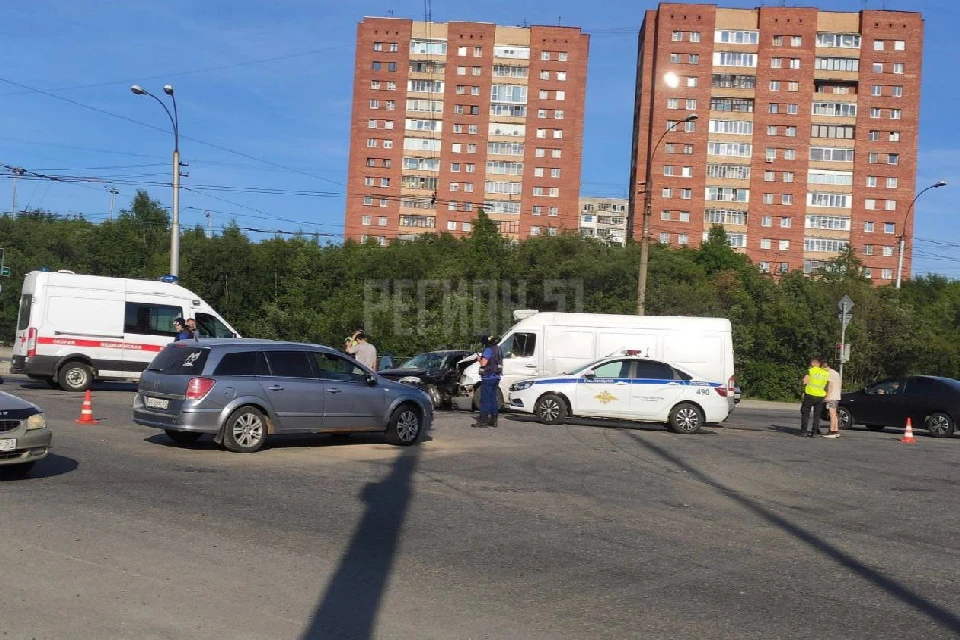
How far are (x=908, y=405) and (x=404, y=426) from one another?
14.1 m

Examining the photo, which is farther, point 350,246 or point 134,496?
point 350,246

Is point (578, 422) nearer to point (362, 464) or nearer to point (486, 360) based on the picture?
point (486, 360)

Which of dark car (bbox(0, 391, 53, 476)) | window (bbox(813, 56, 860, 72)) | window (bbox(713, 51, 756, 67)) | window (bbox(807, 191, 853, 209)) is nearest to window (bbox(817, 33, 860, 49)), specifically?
window (bbox(813, 56, 860, 72))

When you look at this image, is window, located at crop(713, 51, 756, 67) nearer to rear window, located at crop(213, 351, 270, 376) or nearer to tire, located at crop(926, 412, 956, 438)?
tire, located at crop(926, 412, 956, 438)

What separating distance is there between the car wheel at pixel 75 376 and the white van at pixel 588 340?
9.00 m

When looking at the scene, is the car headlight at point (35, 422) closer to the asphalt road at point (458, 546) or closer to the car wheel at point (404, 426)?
the asphalt road at point (458, 546)

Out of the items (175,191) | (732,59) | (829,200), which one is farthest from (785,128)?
(175,191)

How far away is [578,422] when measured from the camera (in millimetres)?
21219

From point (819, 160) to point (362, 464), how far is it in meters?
81.8

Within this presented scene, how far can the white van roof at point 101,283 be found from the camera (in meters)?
22.5

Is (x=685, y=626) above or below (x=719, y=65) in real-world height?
below

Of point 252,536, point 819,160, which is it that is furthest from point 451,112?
point 252,536

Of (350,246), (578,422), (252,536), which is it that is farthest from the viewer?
(350,246)

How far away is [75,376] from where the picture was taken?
22.8 metres
